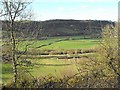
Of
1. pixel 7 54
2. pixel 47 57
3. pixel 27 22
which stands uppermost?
pixel 27 22

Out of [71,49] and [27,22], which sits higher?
[27,22]

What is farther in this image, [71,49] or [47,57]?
[71,49]

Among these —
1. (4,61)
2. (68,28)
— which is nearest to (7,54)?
(4,61)

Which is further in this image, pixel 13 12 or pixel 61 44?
pixel 61 44

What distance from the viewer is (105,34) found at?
10.8 m

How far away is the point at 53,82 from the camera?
12.8ft

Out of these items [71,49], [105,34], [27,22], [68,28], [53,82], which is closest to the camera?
[53,82]

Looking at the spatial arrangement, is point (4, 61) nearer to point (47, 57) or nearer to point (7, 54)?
point (7, 54)

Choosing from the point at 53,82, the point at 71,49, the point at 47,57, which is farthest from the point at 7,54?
the point at 71,49

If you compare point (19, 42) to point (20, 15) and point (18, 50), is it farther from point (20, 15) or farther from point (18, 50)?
point (20, 15)

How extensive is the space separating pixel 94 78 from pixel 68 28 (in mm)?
20581

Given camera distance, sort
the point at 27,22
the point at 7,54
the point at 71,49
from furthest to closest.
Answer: the point at 71,49, the point at 27,22, the point at 7,54

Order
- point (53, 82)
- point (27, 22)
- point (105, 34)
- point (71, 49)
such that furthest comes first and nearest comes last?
point (71, 49) < point (105, 34) < point (27, 22) < point (53, 82)

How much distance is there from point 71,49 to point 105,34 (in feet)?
22.3
